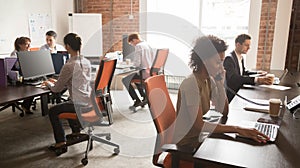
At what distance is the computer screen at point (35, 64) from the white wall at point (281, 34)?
337cm

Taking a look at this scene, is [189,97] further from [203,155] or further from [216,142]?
[203,155]

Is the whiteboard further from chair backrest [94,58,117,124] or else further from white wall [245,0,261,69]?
white wall [245,0,261,69]

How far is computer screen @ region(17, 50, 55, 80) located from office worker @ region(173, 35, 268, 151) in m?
2.10

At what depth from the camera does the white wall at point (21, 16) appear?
4.62 m

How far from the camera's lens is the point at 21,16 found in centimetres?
491

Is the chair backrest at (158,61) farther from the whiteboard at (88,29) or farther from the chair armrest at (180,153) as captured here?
the chair armrest at (180,153)

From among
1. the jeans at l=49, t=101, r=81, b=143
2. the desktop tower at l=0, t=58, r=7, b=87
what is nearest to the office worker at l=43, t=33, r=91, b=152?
the jeans at l=49, t=101, r=81, b=143

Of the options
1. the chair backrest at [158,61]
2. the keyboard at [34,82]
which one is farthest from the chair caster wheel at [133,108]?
the keyboard at [34,82]

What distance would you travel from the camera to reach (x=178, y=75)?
216 inches

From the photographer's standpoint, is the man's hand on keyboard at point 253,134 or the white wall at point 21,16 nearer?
the man's hand on keyboard at point 253,134

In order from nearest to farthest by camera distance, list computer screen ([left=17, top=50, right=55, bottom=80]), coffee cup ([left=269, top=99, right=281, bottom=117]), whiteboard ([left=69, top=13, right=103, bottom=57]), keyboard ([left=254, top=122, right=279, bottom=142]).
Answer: keyboard ([left=254, top=122, right=279, bottom=142]) → coffee cup ([left=269, top=99, right=281, bottom=117]) → computer screen ([left=17, top=50, right=55, bottom=80]) → whiteboard ([left=69, top=13, right=103, bottom=57])

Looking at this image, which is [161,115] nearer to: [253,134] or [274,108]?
[253,134]

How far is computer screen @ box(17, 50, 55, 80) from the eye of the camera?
3.04 m

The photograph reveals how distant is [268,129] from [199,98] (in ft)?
1.47
